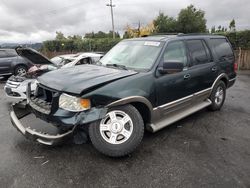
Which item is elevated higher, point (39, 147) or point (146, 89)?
point (146, 89)

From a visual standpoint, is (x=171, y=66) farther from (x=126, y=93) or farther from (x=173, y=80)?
(x=126, y=93)

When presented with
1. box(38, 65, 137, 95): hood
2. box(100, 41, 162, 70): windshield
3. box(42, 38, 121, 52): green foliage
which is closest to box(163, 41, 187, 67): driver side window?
box(100, 41, 162, 70): windshield

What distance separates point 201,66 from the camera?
470cm

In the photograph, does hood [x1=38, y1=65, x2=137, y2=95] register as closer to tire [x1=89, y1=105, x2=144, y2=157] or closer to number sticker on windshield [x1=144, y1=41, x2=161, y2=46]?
tire [x1=89, y1=105, x2=144, y2=157]

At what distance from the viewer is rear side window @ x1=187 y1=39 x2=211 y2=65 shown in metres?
4.58

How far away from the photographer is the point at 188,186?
272cm

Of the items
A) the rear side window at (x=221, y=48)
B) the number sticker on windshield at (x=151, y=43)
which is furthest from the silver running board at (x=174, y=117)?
the number sticker on windshield at (x=151, y=43)

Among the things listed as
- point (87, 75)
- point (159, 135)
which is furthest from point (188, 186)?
point (87, 75)

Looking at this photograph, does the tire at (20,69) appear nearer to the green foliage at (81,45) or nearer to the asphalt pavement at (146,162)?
the asphalt pavement at (146,162)

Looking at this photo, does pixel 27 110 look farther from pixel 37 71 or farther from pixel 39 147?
pixel 37 71

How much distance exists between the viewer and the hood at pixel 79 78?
3.06 metres

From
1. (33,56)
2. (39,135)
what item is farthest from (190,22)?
(39,135)

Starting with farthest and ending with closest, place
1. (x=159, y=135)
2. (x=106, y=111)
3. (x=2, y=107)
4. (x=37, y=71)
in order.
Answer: (x=37, y=71) → (x=2, y=107) → (x=159, y=135) → (x=106, y=111)

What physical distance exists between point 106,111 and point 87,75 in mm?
723
